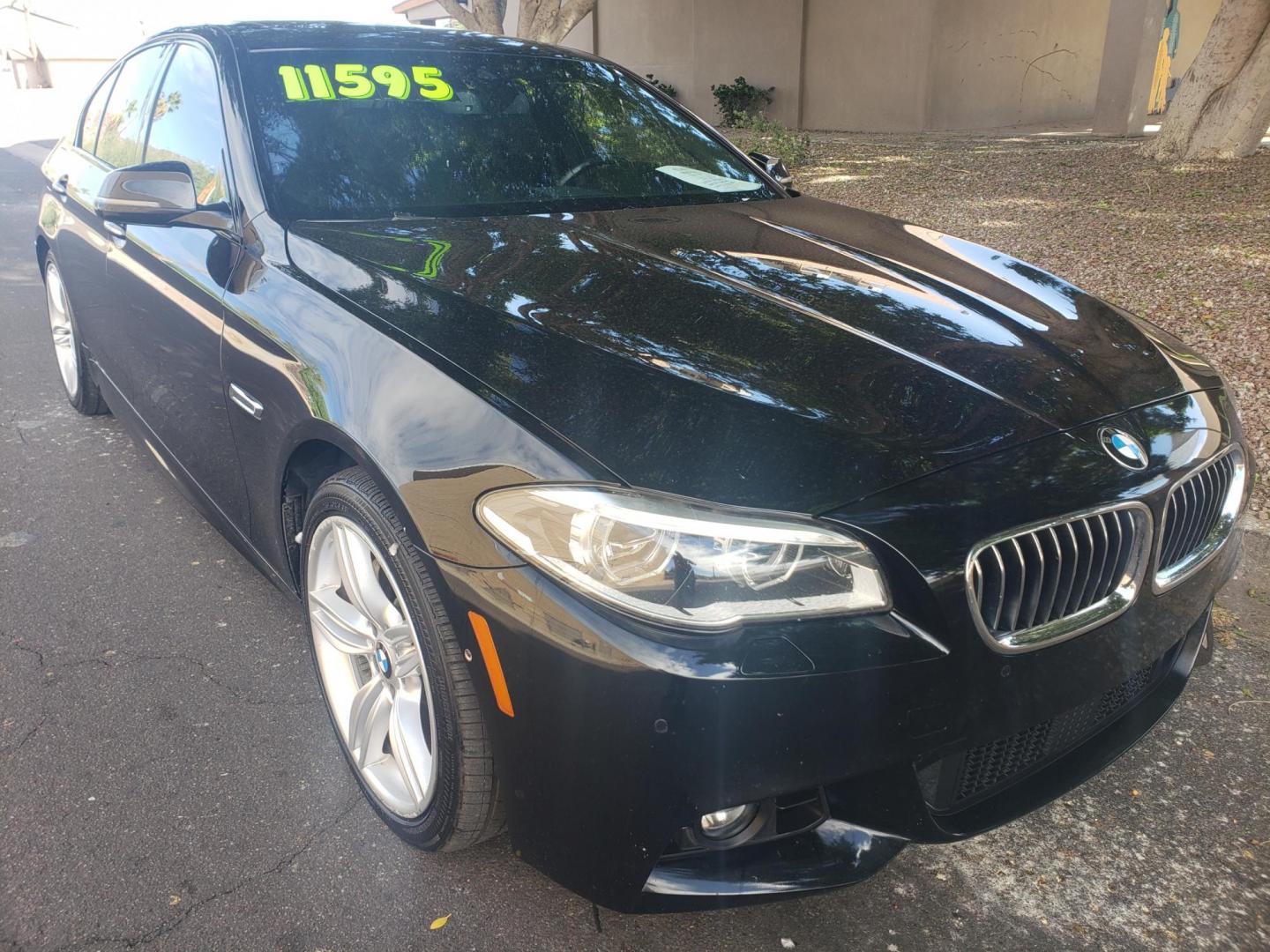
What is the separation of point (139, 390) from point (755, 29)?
1662 cm

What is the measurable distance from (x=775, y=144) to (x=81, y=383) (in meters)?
9.16

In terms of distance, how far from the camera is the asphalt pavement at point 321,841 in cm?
207

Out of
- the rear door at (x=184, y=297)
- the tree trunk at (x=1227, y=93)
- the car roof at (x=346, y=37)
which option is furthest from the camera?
the tree trunk at (x=1227, y=93)

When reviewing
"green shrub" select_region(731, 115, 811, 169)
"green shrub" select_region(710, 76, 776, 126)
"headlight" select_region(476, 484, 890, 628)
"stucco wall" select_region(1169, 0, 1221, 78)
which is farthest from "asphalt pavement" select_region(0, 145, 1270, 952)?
"stucco wall" select_region(1169, 0, 1221, 78)

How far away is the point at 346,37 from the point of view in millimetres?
3303

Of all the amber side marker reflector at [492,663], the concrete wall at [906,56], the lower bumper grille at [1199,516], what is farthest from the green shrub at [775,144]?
the amber side marker reflector at [492,663]

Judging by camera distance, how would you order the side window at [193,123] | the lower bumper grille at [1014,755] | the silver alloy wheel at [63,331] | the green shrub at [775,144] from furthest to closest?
the green shrub at [775,144] < the silver alloy wheel at [63,331] < the side window at [193,123] < the lower bumper grille at [1014,755]

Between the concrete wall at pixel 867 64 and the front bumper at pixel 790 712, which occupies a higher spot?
the concrete wall at pixel 867 64

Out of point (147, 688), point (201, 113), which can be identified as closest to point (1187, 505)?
point (147, 688)

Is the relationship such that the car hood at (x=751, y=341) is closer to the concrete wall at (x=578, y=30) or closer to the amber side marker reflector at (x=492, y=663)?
the amber side marker reflector at (x=492, y=663)

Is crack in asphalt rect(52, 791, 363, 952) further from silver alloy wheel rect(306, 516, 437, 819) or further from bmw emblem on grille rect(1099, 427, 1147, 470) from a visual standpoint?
bmw emblem on grille rect(1099, 427, 1147, 470)

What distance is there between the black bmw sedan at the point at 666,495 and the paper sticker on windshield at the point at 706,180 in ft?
1.68

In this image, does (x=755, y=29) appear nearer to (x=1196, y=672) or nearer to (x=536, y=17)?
(x=536, y=17)

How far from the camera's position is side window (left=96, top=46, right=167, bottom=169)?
148 inches
